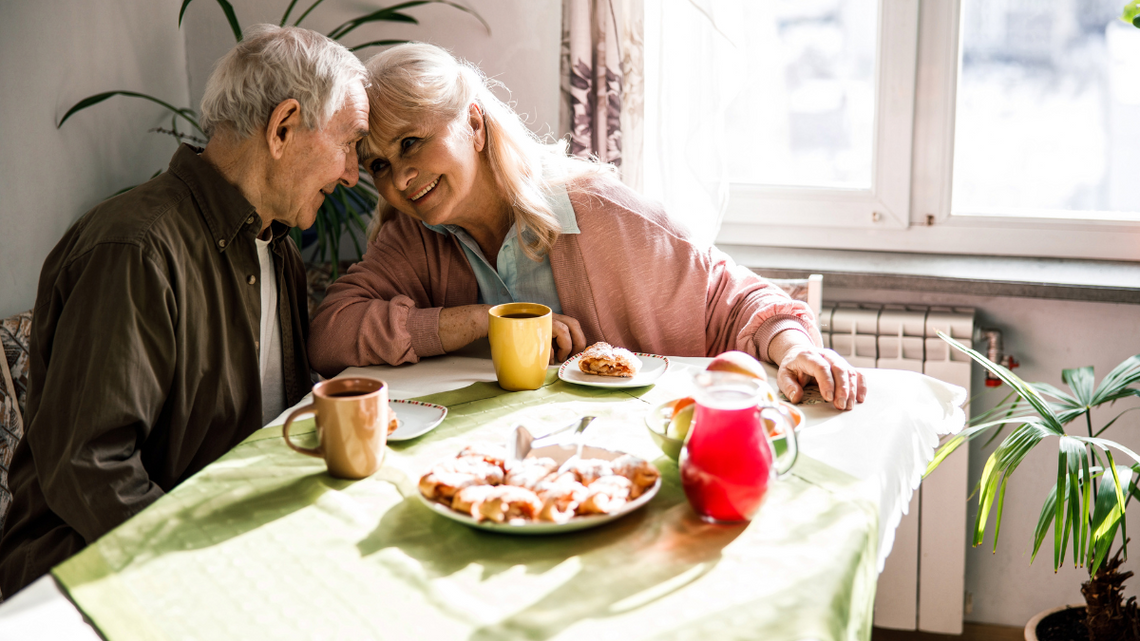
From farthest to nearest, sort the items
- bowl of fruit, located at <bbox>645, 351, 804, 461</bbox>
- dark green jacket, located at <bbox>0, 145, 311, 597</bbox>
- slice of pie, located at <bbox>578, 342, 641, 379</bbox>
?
slice of pie, located at <bbox>578, 342, 641, 379</bbox> → dark green jacket, located at <bbox>0, 145, 311, 597</bbox> → bowl of fruit, located at <bbox>645, 351, 804, 461</bbox>

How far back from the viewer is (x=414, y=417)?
3.73ft

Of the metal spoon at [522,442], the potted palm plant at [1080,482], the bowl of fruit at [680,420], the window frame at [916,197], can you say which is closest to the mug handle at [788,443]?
the bowl of fruit at [680,420]

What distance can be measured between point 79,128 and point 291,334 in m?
1.01

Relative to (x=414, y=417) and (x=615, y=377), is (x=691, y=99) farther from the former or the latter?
(x=414, y=417)

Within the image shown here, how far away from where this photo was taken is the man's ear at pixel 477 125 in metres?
1.63

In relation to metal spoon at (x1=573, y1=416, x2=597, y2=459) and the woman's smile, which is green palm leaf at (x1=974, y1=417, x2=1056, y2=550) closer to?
metal spoon at (x1=573, y1=416, x2=597, y2=459)

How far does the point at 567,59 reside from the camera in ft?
7.32

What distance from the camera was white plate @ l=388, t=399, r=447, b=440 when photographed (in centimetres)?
107

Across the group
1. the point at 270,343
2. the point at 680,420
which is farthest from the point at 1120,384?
the point at 270,343

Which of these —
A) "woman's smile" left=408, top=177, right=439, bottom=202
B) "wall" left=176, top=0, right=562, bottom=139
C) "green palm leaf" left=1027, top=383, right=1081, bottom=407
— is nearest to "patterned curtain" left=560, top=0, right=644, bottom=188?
"wall" left=176, top=0, right=562, bottom=139

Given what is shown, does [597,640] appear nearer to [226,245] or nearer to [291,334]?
[226,245]

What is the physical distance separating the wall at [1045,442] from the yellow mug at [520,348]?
4.14 feet

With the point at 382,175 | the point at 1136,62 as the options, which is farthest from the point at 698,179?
the point at 1136,62

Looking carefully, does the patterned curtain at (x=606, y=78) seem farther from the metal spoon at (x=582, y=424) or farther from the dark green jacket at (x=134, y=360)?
the metal spoon at (x=582, y=424)
